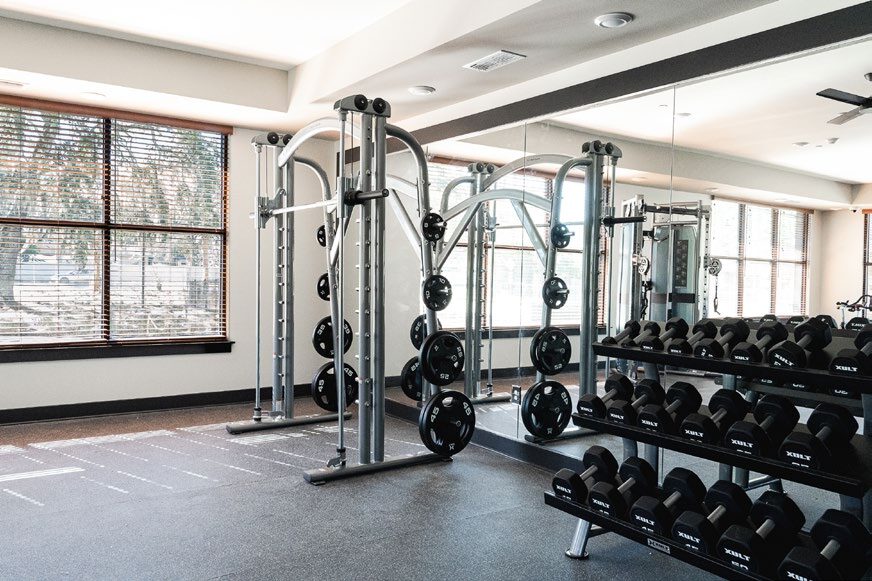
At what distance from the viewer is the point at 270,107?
5.21 metres

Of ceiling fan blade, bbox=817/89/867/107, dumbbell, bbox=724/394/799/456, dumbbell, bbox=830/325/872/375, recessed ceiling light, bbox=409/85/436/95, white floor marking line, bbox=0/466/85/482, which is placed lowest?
white floor marking line, bbox=0/466/85/482

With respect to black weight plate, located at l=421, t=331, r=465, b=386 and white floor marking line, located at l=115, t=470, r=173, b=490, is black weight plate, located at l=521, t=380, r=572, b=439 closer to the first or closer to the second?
black weight plate, located at l=421, t=331, r=465, b=386

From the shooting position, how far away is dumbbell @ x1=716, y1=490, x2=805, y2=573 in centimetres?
196

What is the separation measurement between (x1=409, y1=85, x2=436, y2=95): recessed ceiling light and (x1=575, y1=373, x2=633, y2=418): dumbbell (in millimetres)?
2611

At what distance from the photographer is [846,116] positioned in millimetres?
2842

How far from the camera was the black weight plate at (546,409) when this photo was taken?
3984 millimetres

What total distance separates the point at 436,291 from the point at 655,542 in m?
2.00

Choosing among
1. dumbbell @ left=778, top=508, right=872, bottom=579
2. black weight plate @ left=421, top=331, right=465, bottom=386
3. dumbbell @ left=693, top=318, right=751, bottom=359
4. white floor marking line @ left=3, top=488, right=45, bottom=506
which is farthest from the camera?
black weight plate @ left=421, top=331, right=465, bottom=386

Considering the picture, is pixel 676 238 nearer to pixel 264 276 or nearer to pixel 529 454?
pixel 529 454

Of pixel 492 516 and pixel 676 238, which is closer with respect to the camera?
pixel 492 516

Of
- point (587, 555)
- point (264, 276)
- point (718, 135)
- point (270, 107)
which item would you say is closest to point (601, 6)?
point (718, 135)

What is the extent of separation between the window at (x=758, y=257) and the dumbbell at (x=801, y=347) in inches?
39.6

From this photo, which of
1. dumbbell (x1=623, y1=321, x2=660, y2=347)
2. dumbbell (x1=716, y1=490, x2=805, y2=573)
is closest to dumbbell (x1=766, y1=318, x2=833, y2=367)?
dumbbell (x1=716, y1=490, x2=805, y2=573)

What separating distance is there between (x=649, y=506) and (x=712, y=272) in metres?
1.52
